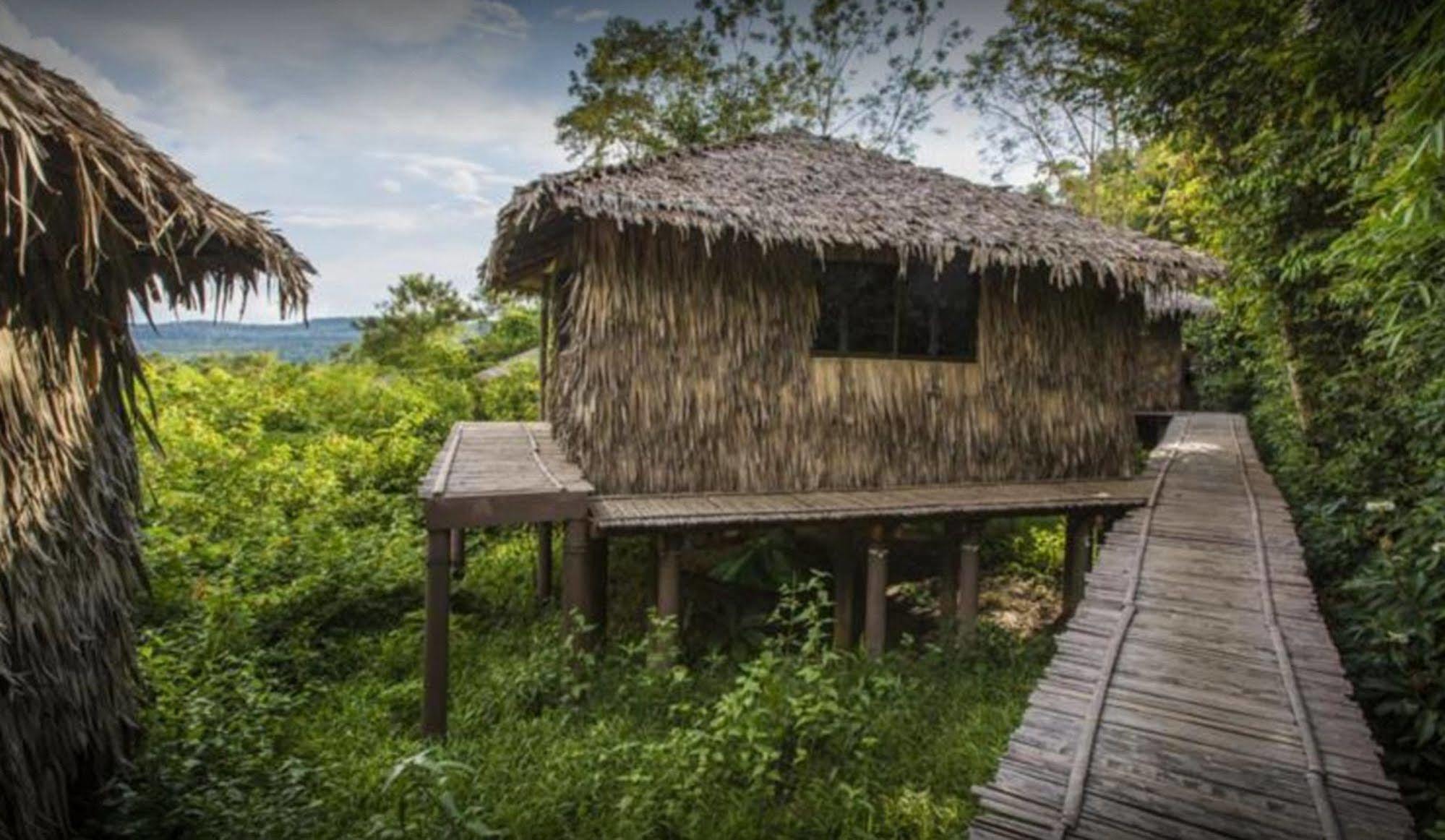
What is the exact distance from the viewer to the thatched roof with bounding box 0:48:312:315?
2277mm

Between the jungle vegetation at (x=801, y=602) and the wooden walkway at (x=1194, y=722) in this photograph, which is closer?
the wooden walkway at (x=1194, y=722)

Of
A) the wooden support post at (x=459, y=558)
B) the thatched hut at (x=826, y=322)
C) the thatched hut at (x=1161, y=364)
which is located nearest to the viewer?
the thatched hut at (x=826, y=322)

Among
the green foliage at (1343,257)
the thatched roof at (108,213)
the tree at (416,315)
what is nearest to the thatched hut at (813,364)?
the green foliage at (1343,257)

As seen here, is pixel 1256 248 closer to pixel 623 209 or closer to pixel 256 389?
pixel 623 209

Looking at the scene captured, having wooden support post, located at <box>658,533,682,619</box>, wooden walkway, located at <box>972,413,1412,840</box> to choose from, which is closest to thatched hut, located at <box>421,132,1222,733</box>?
wooden support post, located at <box>658,533,682,619</box>

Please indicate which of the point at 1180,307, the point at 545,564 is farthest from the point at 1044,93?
the point at 545,564

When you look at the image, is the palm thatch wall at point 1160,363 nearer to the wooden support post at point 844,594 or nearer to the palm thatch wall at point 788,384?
the palm thatch wall at point 788,384

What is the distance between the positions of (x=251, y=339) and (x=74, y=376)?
1925cm

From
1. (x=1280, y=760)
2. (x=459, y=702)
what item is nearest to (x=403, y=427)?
(x=459, y=702)

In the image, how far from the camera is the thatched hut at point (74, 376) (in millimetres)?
2506

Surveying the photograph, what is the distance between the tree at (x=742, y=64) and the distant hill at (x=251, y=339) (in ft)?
31.2

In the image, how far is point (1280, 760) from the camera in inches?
98.0

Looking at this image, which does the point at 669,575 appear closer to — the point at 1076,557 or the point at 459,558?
the point at 459,558

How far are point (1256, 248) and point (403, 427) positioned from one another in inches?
495
